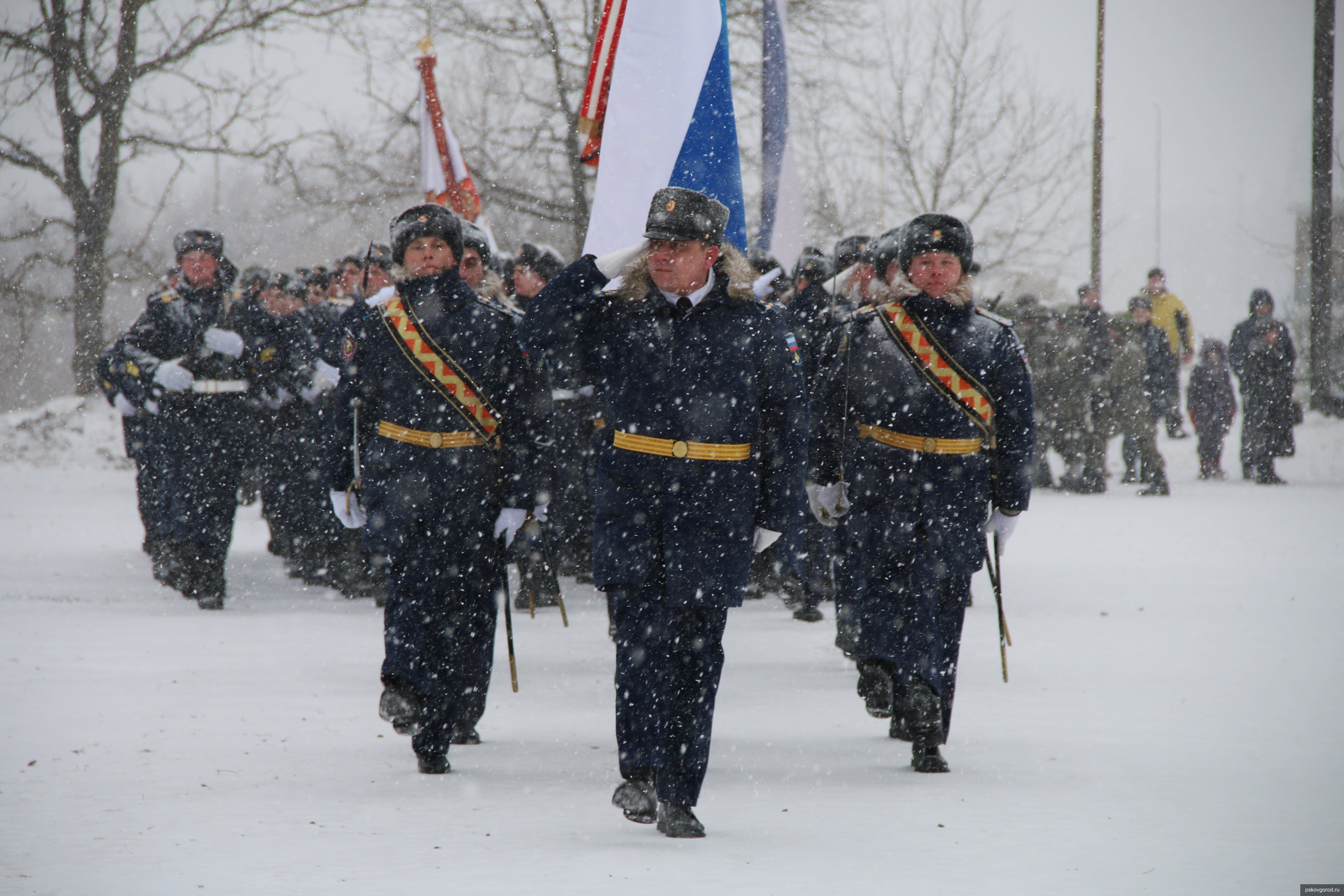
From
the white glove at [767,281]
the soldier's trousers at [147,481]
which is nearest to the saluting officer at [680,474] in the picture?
the white glove at [767,281]

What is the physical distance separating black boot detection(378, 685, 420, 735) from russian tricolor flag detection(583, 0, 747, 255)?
202cm

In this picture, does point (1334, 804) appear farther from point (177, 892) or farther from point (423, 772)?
point (177, 892)

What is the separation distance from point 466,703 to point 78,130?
22.5 metres

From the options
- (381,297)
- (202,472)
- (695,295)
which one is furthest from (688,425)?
(202,472)

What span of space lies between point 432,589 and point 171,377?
509 cm

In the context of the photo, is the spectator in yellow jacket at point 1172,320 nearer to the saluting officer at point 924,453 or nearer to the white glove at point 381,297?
the white glove at point 381,297

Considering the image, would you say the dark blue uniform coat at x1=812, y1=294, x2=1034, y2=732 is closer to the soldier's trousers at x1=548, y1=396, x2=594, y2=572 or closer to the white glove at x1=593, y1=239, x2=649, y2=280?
the white glove at x1=593, y1=239, x2=649, y2=280

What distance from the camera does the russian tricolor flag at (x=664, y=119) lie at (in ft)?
21.6

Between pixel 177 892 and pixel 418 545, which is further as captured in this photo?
pixel 418 545

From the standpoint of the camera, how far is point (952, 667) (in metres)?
5.91

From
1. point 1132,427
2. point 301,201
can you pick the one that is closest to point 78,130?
point 301,201

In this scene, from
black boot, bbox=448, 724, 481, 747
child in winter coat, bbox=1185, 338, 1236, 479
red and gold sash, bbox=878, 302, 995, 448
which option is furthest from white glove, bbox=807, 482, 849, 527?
child in winter coat, bbox=1185, 338, 1236, 479

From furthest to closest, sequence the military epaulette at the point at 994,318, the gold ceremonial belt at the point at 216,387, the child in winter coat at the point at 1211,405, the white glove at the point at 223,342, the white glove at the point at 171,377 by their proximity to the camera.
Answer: the child in winter coat at the point at 1211,405, the gold ceremonial belt at the point at 216,387, the white glove at the point at 223,342, the white glove at the point at 171,377, the military epaulette at the point at 994,318

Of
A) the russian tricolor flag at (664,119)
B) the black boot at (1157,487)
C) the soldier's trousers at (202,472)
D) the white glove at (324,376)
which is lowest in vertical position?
the black boot at (1157,487)
